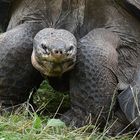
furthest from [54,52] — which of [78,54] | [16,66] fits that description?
[16,66]

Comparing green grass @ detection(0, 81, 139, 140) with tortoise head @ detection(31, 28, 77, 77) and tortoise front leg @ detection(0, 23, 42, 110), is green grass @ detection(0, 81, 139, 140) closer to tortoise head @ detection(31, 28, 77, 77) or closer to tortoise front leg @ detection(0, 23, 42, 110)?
tortoise front leg @ detection(0, 23, 42, 110)

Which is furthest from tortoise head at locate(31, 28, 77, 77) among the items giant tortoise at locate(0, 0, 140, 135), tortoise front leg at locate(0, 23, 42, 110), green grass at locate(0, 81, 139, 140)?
green grass at locate(0, 81, 139, 140)

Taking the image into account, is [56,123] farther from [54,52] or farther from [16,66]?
[16,66]

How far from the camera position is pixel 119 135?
3.44 m

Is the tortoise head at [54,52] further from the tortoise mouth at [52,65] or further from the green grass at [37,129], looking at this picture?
the green grass at [37,129]

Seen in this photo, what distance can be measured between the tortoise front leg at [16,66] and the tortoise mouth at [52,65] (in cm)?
19

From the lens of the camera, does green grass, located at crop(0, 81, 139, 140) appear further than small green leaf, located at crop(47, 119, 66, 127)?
No

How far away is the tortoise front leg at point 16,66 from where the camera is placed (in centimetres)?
362

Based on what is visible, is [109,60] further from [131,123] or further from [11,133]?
[11,133]

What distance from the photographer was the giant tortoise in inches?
134

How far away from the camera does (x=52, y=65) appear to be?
3248 mm

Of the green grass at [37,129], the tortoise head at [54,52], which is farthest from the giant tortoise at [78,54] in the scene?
the green grass at [37,129]

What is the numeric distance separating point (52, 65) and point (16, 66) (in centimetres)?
47

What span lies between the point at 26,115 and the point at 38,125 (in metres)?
0.32
